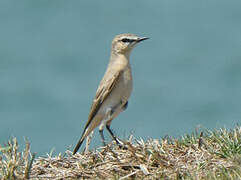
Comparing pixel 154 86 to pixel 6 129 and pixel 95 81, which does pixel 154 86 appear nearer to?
pixel 95 81

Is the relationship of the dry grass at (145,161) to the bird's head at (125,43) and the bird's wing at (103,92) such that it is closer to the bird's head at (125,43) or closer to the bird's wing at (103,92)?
the bird's wing at (103,92)

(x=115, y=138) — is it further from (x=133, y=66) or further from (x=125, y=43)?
(x=133, y=66)

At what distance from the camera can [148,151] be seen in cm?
715

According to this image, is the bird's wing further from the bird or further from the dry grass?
the dry grass

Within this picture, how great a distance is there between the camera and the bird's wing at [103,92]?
31.2ft

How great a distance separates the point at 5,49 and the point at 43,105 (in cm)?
1253

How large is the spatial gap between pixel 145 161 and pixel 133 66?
159ft

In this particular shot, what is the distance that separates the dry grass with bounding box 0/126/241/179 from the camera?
21.8 feet

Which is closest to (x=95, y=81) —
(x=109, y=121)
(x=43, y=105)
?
(x=43, y=105)

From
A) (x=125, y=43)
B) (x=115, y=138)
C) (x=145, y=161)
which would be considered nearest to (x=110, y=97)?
(x=125, y=43)

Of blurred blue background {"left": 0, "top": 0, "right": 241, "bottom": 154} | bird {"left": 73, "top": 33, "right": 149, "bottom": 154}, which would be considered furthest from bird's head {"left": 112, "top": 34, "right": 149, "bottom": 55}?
blurred blue background {"left": 0, "top": 0, "right": 241, "bottom": 154}

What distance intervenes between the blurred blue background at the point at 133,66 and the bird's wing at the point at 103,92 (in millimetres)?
34978

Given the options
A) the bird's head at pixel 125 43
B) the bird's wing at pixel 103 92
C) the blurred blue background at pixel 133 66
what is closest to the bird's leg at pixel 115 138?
the bird's wing at pixel 103 92

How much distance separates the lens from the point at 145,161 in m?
6.98
